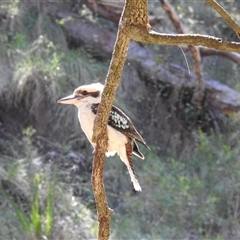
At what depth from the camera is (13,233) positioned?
15.6ft

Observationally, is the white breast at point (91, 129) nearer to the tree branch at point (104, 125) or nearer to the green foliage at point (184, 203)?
the tree branch at point (104, 125)

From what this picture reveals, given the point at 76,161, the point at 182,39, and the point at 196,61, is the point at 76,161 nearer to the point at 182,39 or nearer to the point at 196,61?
the point at 196,61

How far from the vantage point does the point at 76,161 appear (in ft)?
19.6

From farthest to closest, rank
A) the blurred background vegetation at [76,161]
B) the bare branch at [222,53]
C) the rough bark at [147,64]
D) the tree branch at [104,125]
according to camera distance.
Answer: the rough bark at [147,64] < the bare branch at [222,53] < the blurred background vegetation at [76,161] < the tree branch at [104,125]

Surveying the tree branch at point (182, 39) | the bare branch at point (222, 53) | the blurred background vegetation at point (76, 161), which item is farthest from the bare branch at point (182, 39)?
the bare branch at point (222, 53)

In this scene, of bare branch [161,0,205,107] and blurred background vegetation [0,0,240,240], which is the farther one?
bare branch [161,0,205,107]

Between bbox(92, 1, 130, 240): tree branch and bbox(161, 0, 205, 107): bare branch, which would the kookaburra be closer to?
bbox(92, 1, 130, 240): tree branch

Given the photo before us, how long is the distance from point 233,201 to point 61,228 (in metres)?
1.64

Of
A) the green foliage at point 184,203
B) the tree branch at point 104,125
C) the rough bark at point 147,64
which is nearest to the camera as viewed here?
the tree branch at point 104,125

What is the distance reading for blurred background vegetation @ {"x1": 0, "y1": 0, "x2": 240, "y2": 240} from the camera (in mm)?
5273

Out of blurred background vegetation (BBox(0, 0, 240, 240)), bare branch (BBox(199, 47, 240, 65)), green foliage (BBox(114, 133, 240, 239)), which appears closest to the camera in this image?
blurred background vegetation (BBox(0, 0, 240, 240))

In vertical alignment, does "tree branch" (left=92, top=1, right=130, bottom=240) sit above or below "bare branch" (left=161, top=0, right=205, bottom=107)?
above

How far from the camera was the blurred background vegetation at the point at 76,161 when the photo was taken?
5273mm

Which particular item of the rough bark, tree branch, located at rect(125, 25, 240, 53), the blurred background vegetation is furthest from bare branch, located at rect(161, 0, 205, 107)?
tree branch, located at rect(125, 25, 240, 53)
